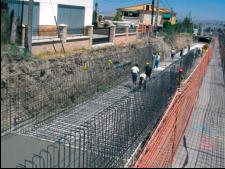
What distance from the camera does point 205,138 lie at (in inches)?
338

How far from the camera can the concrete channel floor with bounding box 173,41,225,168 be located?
714 cm

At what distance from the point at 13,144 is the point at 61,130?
1807mm

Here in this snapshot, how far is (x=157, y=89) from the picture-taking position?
8.73 metres

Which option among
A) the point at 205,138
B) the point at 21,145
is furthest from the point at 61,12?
the point at 21,145

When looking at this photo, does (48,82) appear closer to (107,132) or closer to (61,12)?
(107,132)

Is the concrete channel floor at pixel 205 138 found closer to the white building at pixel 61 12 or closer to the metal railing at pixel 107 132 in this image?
the metal railing at pixel 107 132

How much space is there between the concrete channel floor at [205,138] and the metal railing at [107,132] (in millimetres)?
1198

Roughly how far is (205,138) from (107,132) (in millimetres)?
4098

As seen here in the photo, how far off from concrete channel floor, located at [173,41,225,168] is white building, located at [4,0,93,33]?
35.5 ft

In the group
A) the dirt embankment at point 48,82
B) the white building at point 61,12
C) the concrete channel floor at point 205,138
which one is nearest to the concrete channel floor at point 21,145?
the dirt embankment at point 48,82

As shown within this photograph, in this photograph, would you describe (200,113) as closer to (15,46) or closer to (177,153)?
(177,153)

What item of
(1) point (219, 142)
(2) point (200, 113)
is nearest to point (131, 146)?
(1) point (219, 142)

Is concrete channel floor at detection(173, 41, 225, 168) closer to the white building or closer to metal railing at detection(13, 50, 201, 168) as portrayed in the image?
metal railing at detection(13, 50, 201, 168)

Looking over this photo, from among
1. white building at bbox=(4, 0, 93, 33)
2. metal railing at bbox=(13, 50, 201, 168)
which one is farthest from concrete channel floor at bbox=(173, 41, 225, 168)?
white building at bbox=(4, 0, 93, 33)
